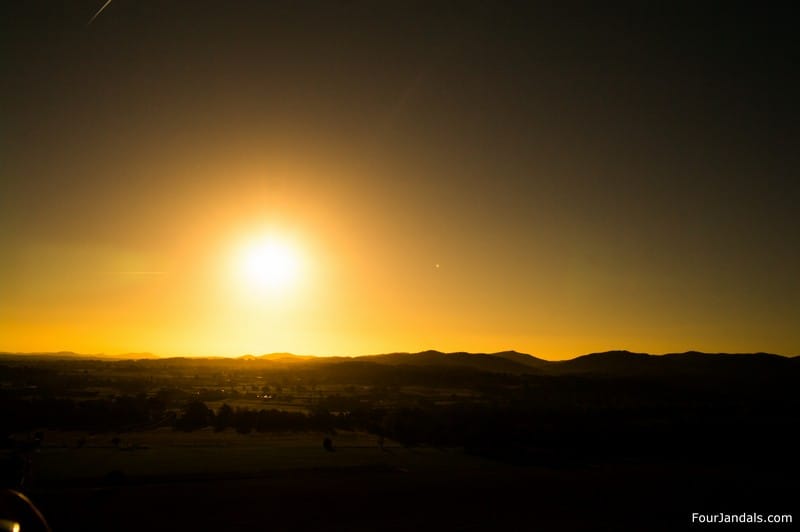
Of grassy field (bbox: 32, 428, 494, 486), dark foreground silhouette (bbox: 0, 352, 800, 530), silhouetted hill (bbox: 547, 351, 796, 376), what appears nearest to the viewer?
dark foreground silhouette (bbox: 0, 352, 800, 530)

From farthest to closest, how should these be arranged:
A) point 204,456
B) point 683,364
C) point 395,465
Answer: point 683,364 → point 204,456 → point 395,465

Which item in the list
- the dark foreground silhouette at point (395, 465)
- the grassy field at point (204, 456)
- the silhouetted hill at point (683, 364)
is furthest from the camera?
the silhouetted hill at point (683, 364)

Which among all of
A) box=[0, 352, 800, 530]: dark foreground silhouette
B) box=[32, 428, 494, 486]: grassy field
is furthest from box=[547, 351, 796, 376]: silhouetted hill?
box=[32, 428, 494, 486]: grassy field

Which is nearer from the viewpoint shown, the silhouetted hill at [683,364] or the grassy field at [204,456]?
the grassy field at [204,456]

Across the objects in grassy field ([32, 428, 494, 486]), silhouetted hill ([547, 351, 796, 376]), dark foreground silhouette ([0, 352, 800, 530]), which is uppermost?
silhouetted hill ([547, 351, 796, 376])

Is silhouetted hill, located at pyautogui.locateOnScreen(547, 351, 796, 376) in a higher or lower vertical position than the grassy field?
higher

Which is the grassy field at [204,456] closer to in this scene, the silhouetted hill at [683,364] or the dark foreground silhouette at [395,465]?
the dark foreground silhouette at [395,465]

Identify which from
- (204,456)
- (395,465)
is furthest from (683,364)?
(204,456)

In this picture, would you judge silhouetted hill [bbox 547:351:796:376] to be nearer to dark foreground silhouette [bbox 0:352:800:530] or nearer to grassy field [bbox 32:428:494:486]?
dark foreground silhouette [bbox 0:352:800:530]

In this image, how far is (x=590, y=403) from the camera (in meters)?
79.3

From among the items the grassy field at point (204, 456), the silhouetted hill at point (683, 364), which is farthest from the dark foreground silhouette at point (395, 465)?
the silhouetted hill at point (683, 364)

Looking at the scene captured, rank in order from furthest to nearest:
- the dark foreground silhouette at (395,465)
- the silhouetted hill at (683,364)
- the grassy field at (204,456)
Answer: the silhouetted hill at (683,364) → the grassy field at (204,456) → the dark foreground silhouette at (395,465)

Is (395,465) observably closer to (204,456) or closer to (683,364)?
(204,456)

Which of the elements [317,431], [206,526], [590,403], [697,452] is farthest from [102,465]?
[590,403]
